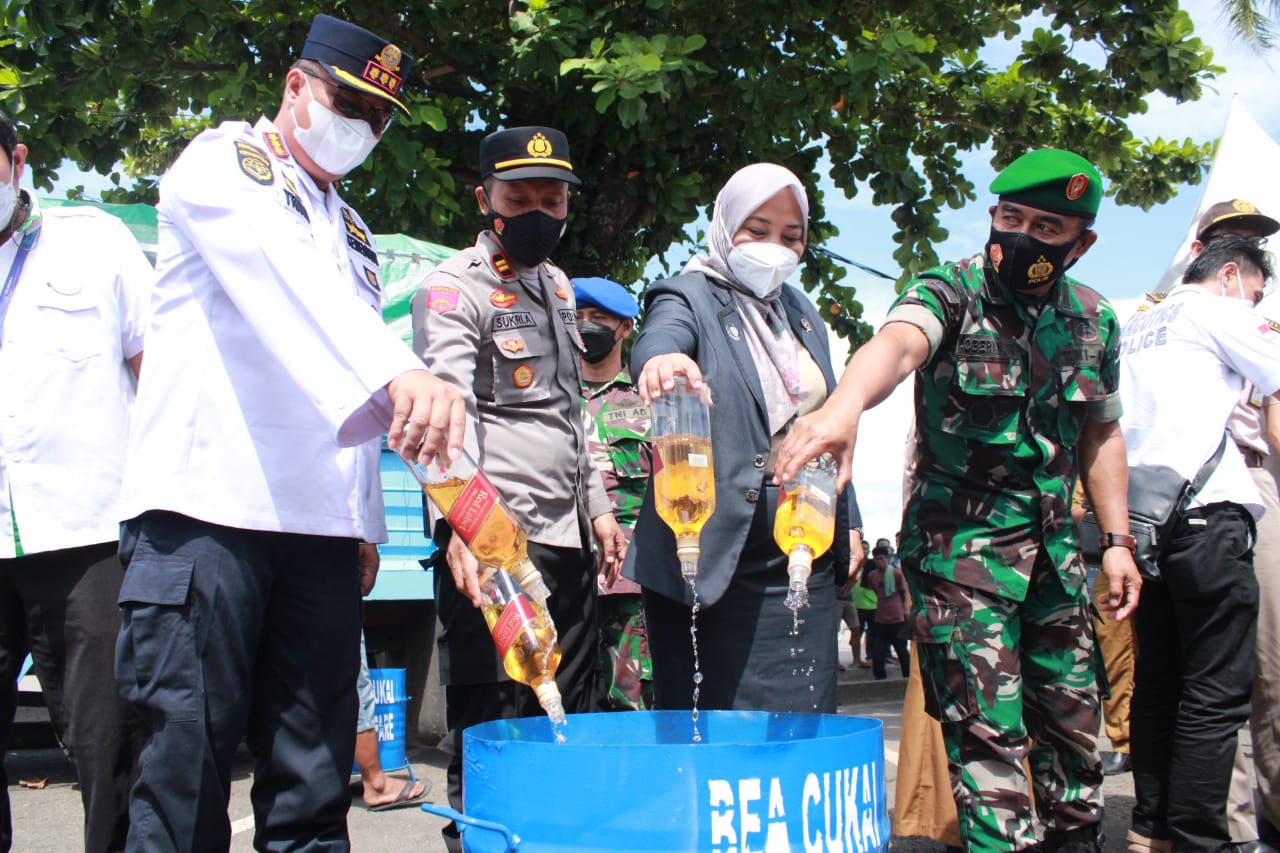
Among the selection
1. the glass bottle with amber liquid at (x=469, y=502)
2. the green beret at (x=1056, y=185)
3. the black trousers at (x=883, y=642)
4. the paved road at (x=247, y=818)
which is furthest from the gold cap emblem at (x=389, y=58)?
the black trousers at (x=883, y=642)

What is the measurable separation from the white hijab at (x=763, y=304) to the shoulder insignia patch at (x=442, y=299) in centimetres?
64

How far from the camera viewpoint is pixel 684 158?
9.25 m

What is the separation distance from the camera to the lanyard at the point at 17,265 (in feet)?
8.83

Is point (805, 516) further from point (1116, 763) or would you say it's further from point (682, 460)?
point (1116, 763)

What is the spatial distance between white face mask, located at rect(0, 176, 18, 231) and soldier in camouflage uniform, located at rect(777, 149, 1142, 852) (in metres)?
2.14

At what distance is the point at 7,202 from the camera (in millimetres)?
2701

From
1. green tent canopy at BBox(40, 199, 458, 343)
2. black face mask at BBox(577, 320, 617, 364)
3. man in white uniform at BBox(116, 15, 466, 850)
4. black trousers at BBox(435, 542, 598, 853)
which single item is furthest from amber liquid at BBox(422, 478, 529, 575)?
green tent canopy at BBox(40, 199, 458, 343)

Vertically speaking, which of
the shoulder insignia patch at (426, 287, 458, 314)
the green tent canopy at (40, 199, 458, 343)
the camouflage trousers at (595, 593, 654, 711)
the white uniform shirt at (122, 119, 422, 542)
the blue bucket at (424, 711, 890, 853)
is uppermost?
the green tent canopy at (40, 199, 458, 343)

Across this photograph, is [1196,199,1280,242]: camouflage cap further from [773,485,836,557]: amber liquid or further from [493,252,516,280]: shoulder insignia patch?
[493,252,516,280]: shoulder insignia patch

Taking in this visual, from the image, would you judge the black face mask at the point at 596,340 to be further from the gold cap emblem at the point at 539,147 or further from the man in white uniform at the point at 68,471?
the man in white uniform at the point at 68,471

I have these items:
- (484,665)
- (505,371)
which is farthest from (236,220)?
(484,665)

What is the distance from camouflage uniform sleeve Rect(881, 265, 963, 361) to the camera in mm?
2854

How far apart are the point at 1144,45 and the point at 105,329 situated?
8584 mm

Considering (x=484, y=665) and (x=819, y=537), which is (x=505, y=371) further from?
(x=819, y=537)
